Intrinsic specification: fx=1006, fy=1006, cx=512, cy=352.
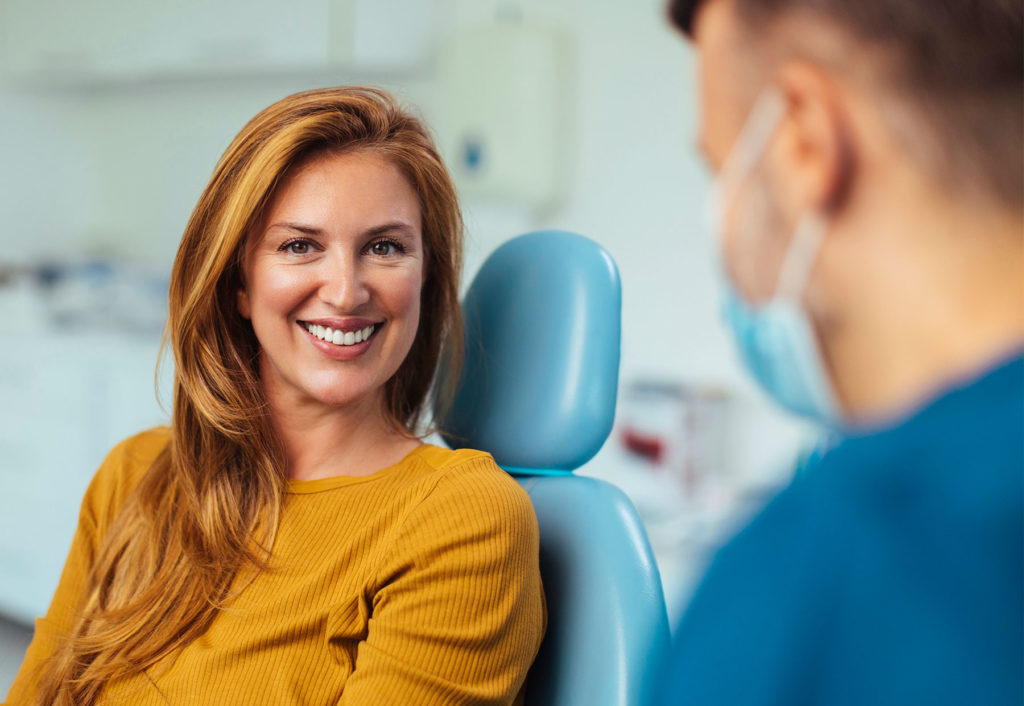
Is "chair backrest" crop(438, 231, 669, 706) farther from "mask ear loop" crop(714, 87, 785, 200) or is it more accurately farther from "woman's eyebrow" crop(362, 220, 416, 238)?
"mask ear loop" crop(714, 87, 785, 200)

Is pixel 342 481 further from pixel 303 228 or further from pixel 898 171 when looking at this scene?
pixel 898 171

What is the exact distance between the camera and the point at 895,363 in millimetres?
470

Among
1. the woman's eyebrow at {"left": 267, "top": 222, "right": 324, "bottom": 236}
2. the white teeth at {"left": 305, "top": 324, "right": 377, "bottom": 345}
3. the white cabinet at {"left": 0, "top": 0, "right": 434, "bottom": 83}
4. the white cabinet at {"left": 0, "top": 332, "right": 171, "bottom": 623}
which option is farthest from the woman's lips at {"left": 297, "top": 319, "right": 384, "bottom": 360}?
the white cabinet at {"left": 0, "top": 0, "right": 434, "bottom": 83}

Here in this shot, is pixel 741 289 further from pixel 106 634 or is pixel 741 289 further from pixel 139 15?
pixel 139 15

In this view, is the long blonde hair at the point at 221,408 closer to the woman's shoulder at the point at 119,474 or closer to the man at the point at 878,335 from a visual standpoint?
the woman's shoulder at the point at 119,474

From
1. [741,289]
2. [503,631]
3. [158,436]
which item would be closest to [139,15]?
[158,436]

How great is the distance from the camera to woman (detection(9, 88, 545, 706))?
41.9 inches

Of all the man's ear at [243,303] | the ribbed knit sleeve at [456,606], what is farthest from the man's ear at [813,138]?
the man's ear at [243,303]

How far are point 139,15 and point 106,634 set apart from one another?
114 inches

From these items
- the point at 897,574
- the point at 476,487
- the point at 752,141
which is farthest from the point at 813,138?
the point at 476,487

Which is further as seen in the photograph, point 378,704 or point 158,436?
point 158,436

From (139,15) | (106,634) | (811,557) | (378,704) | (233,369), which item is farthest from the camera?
(139,15)

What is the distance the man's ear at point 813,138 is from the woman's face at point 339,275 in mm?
774

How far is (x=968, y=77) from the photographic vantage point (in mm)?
458
